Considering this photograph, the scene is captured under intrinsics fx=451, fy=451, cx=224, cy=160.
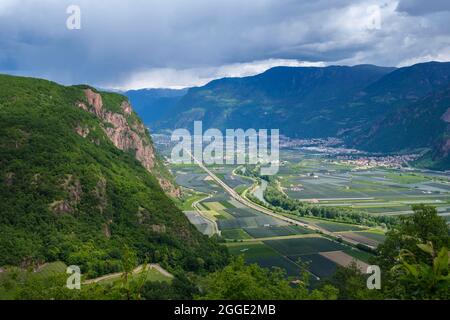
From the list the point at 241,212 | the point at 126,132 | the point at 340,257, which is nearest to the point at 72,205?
the point at 340,257

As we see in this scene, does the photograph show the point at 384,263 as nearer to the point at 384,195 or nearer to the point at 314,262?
the point at 314,262

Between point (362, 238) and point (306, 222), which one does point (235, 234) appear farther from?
point (362, 238)

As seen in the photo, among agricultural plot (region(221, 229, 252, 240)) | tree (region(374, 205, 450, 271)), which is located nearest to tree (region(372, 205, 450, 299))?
tree (region(374, 205, 450, 271))

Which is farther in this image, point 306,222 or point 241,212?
point 241,212

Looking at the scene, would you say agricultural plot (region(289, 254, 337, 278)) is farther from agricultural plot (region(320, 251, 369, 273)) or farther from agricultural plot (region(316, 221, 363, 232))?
agricultural plot (region(316, 221, 363, 232))

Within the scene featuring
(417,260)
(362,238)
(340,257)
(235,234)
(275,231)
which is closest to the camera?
(417,260)
